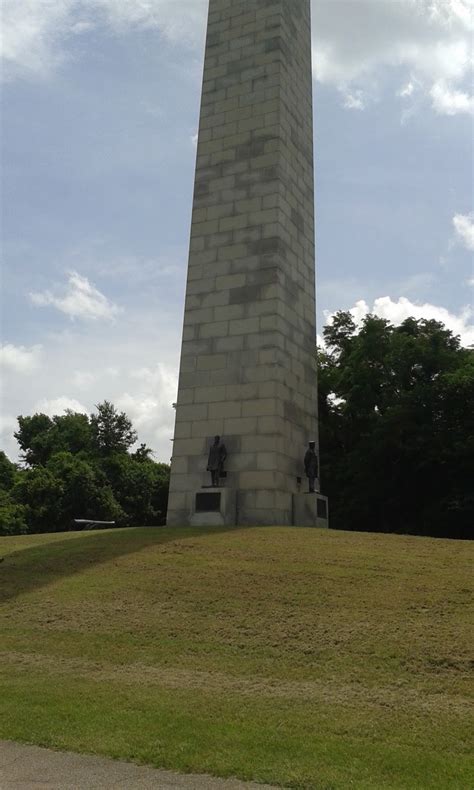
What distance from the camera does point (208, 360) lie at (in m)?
21.1

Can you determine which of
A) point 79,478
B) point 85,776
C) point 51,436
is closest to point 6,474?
point 51,436

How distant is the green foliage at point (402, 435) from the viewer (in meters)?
29.0

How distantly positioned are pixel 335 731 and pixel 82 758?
8.25 ft

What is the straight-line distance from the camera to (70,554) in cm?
1514

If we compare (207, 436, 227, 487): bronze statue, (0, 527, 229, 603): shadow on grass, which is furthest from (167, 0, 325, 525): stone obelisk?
(0, 527, 229, 603): shadow on grass

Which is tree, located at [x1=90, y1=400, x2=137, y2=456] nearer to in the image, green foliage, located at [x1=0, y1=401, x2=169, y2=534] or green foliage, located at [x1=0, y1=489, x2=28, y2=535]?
green foliage, located at [x1=0, y1=401, x2=169, y2=534]

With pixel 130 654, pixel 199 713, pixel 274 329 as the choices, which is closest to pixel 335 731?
pixel 199 713

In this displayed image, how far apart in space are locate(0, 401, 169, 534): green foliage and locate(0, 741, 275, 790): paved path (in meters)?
38.5

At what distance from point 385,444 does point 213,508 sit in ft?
45.4

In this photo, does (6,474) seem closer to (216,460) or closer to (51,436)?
(51,436)

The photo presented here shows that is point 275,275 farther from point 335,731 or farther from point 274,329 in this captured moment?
point 335,731

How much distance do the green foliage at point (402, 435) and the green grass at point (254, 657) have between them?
14.5 m

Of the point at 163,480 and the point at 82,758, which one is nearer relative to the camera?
the point at 82,758

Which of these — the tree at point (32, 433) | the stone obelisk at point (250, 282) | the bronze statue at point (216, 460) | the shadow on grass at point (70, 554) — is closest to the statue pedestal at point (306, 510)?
the stone obelisk at point (250, 282)
